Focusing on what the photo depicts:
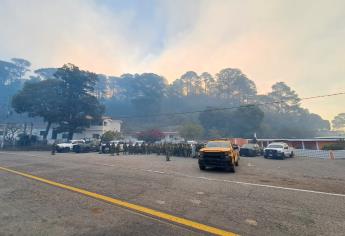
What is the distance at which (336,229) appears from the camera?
4.46m

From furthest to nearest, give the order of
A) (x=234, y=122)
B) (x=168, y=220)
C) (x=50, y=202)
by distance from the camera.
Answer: (x=234, y=122) < (x=50, y=202) < (x=168, y=220)

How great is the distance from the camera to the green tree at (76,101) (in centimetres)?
4325

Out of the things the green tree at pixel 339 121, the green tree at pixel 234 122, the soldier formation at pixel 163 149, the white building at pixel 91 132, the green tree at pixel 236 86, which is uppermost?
the green tree at pixel 236 86

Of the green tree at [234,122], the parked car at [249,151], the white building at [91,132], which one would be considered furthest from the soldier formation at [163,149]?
the green tree at [234,122]

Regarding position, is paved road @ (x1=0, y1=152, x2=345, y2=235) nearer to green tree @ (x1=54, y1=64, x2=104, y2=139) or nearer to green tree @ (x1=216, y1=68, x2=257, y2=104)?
green tree @ (x1=54, y1=64, x2=104, y2=139)

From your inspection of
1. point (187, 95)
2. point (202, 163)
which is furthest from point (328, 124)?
point (202, 163)

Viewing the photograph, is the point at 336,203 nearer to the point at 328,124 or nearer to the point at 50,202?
the point at 50,202

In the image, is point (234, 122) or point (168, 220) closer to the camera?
point (168, 220)

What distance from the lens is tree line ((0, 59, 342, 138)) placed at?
4512 centimetres

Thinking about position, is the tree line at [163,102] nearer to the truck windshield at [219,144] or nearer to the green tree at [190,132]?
the green tree at [190,132]

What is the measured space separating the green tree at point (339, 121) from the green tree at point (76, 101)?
175102 mm

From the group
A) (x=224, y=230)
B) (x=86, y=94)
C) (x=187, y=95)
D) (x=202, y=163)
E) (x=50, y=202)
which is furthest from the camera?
(x=187, y=95)

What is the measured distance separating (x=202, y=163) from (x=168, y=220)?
8.11 m

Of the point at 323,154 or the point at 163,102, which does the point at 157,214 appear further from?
the point at 163,102
